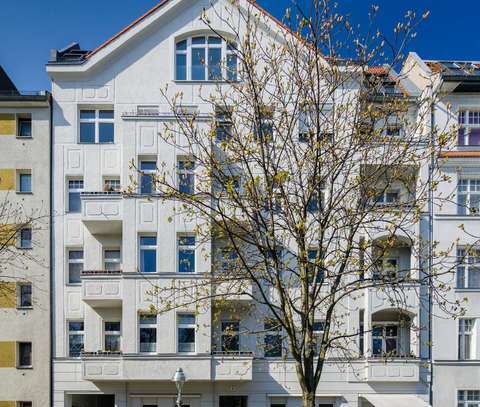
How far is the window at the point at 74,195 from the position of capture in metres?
18.0

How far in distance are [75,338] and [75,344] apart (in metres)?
0.24

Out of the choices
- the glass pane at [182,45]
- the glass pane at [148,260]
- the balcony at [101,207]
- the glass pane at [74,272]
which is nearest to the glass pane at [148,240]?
the glass pane at [148,260]

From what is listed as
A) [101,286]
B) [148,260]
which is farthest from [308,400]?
[101,286]

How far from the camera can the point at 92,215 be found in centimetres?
1686

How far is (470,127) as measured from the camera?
18.2m

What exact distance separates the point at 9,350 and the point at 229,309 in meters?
9.10

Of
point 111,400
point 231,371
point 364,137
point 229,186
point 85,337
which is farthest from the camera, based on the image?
point 111,400

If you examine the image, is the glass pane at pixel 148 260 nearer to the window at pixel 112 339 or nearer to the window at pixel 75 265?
the window at pixel 112 339

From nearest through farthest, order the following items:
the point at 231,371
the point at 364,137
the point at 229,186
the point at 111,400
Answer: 1. the point at 229,186
2. the point at 364,137
3. the point at 231,371
4. the point at 111,400

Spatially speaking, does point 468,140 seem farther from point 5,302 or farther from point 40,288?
point 5,302

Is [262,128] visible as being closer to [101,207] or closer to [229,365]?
[101,207]

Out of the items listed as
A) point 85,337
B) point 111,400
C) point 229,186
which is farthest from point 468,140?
point 111,400

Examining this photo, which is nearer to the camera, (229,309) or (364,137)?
(364,137)

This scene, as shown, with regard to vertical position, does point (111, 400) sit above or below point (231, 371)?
below
